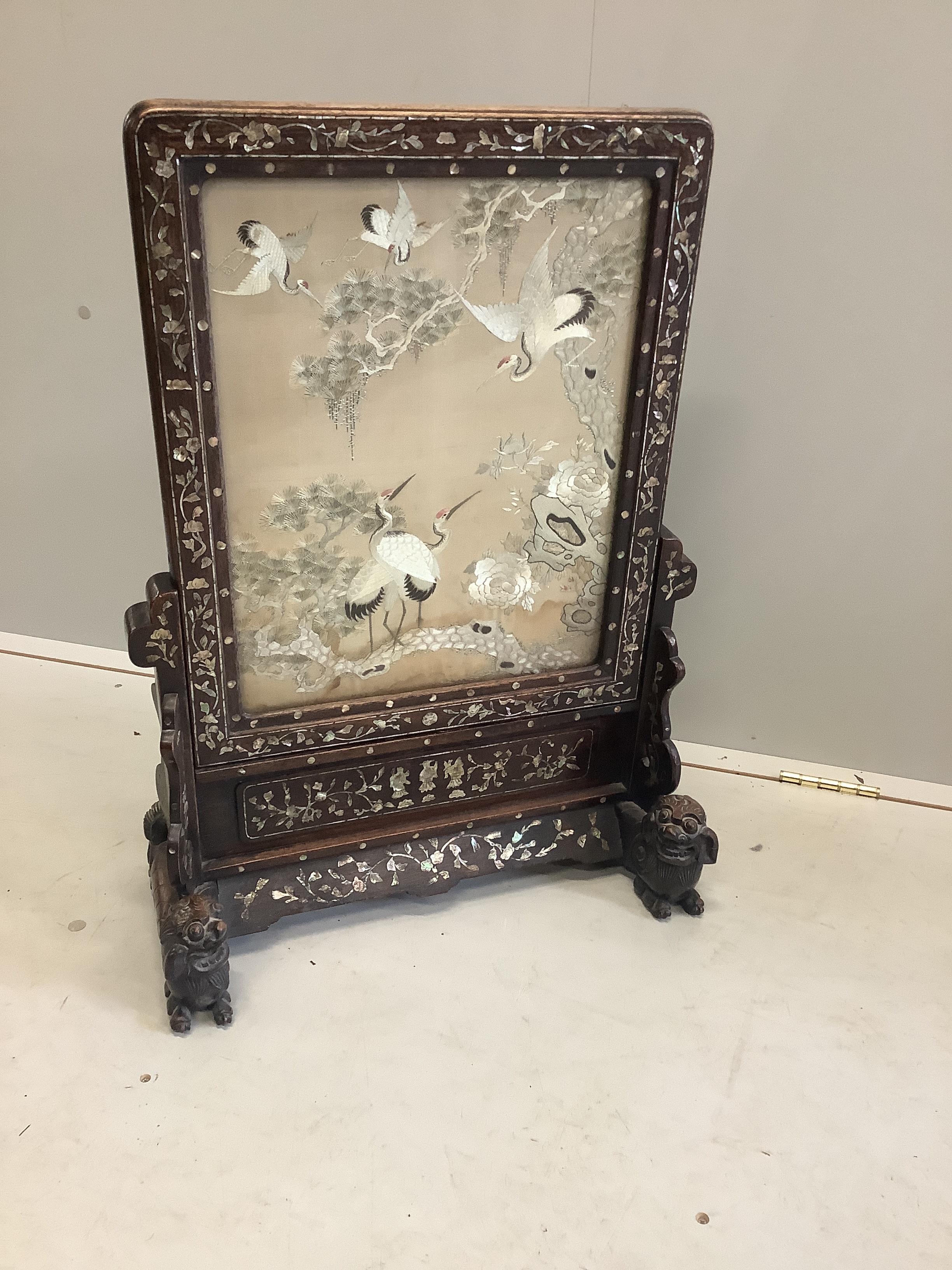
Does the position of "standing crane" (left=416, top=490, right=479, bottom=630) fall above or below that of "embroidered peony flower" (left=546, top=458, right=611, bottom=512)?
below

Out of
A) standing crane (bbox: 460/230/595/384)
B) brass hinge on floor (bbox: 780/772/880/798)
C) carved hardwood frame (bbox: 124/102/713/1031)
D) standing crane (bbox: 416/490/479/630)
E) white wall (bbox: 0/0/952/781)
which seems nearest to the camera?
carved hardwood frame (bbox: 124/102/713/1031)

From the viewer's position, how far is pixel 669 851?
4.89 ft

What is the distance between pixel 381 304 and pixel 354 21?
659mm

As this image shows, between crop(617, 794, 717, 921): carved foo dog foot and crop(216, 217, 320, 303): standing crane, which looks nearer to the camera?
crop(216, 217, 320, 303): standing crane

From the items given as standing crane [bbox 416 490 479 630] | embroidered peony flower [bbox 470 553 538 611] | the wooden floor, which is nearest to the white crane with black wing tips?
standing crane [bbox 416 490 479 630]

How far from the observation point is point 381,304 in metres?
1.19

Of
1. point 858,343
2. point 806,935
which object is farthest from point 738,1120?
point 858,343

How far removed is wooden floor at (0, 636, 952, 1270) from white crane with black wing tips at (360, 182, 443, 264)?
3.17 ft

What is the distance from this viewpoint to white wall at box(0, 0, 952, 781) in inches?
57.2

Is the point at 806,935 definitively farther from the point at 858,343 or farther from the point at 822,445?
the point at 858,343

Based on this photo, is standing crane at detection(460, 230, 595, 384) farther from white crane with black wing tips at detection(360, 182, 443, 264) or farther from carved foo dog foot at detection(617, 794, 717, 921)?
carved foo dog foot at detection(617, 794, 717, 921)

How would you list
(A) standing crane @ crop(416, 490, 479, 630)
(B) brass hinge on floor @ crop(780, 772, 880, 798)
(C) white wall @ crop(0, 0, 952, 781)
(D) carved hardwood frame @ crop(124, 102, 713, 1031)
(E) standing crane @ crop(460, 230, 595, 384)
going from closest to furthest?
(D) carved hardwood frame @ crop(124, 102, 713, 1031), (E) standing crane @ crop(460, 230, 595, 384), (A) standing crane @ crop(416, 490, 479, 630), (C) white wall @ crop(0, 0, 952, 781), (B) brass hinge on floor @ crop(780, 772, 880, 798)

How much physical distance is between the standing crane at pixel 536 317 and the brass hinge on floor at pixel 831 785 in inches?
38.9

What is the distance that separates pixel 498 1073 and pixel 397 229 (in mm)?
1062
